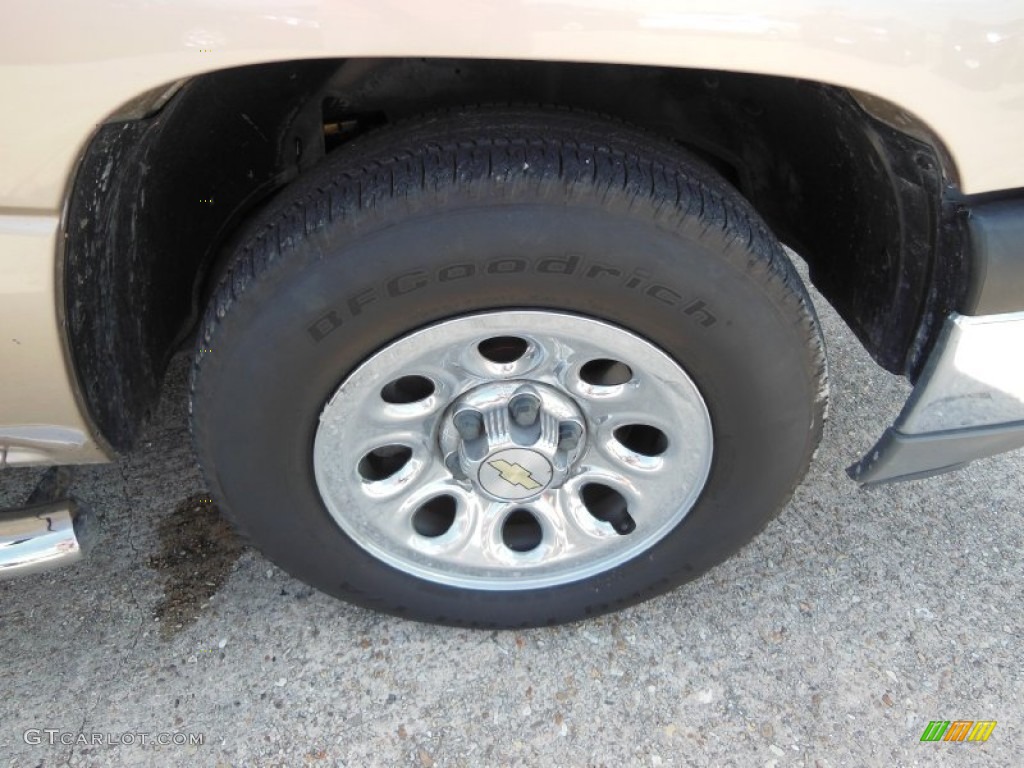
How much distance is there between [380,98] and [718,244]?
86cm

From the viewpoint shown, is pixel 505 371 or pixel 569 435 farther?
pixel 569 435

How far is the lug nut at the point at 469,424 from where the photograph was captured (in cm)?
173

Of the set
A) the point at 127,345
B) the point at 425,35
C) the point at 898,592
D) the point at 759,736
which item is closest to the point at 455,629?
the point at 759,736

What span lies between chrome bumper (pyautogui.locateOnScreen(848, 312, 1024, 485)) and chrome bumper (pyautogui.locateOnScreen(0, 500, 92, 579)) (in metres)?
1.58

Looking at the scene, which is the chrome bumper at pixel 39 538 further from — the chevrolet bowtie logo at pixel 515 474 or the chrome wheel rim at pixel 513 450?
the chevrolet bowtie logo at pixel 515 474

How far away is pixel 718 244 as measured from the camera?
1.45 m

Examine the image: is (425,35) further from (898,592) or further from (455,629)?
(898,592)

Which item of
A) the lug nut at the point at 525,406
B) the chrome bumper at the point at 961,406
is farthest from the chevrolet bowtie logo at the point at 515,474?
the chrome bumper at the point at 961,406

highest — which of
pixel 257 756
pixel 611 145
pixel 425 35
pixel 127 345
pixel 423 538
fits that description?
pixel 425 35

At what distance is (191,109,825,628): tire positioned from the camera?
1.42m

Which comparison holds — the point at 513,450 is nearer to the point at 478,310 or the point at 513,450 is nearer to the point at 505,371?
the point at 505,371

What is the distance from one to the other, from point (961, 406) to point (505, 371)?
34.1 inches

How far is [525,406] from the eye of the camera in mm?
1722

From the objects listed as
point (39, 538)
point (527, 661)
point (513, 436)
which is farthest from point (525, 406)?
point (39, 538)
